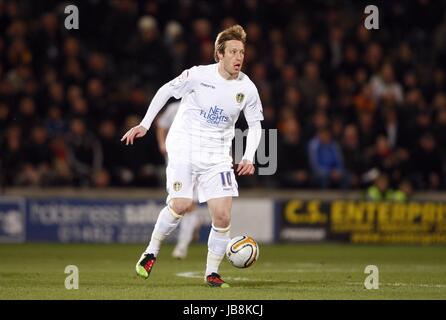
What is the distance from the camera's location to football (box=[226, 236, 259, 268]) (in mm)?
9500

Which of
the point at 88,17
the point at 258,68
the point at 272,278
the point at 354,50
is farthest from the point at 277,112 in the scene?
the point at 272,278

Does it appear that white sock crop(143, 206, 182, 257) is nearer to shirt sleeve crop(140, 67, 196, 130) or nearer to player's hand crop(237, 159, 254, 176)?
player's hand crop(237, 159, 254, 176)

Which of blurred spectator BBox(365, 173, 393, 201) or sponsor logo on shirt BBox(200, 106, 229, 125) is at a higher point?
sponsor logo on shirt BBox(200, 106, 229, 125)

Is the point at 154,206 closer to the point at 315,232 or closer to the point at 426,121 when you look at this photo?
the point at 315,232

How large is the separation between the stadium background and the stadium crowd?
0.03 metres

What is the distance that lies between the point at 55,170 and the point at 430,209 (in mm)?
6507

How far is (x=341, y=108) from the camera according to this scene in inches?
776

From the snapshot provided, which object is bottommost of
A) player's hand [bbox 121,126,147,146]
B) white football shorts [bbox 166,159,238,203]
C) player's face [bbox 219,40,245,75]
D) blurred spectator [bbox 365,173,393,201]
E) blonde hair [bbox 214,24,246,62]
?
blurred spectator [bbox 365,173,393,201]

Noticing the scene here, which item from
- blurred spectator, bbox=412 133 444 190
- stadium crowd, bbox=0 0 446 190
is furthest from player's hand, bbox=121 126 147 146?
blurred spectator, bbox=412 133 444 190

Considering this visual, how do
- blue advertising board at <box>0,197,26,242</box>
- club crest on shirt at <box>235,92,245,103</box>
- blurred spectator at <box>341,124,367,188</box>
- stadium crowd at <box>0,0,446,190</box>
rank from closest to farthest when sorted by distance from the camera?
club crest on shirt at <box>235,92,245,103</box>
blue advertising board at <box>0,197,26,242</box>
stadium crowd at <box>0,0,446,190</box>
blurred spectator at <box>341,124,367,188</box>

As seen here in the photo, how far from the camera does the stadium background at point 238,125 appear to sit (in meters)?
17.8

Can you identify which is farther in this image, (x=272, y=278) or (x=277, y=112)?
(x=277, y=112)

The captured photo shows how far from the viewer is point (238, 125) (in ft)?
58.8

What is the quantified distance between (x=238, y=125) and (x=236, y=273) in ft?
21.7
